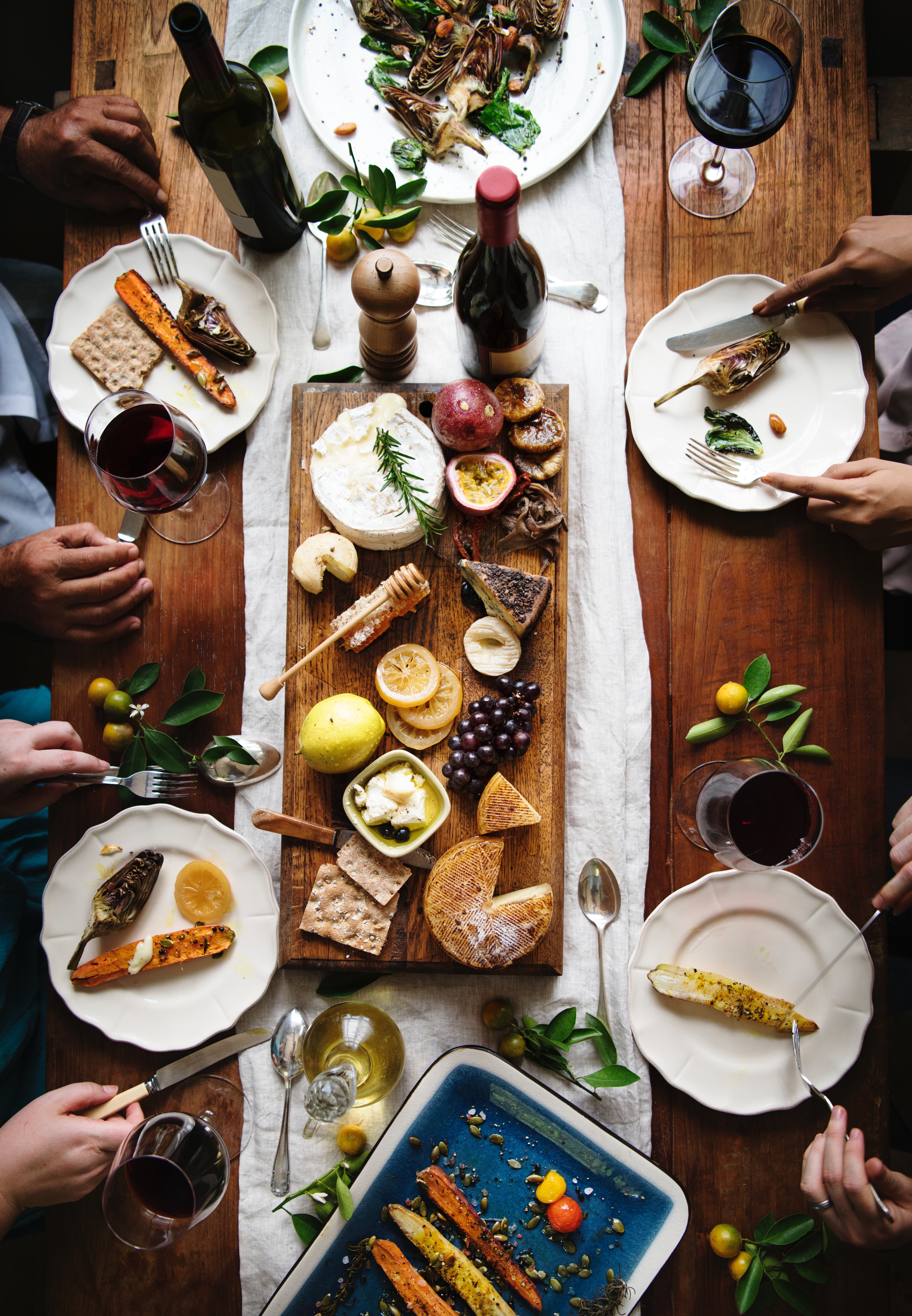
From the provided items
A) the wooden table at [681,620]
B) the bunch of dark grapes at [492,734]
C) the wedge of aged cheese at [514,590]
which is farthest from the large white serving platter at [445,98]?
the bunch of dark grapes at [492,734]

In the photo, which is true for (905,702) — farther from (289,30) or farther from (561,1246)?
(289,30)

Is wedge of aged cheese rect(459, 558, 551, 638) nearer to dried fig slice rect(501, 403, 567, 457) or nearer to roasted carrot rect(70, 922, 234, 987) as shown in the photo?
dried fig slice rect(501, 403, 567, 457)

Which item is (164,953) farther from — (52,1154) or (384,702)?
(384,702)

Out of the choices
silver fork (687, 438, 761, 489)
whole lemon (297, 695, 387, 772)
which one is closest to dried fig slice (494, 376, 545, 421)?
silver fork (687, 438, 761, 489)

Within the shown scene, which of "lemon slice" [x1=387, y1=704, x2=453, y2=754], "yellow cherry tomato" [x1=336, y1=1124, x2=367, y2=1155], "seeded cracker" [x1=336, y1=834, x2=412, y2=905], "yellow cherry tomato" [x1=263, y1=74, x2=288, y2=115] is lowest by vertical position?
"yellow cherry tomato" [x1=336, y1=1124, x2=367, y2=1155]

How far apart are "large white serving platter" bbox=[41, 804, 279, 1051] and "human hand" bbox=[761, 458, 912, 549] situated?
5.24ft

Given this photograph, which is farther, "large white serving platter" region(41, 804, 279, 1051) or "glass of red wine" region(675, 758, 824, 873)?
"large white serving platter" region(41, 804, 279, 1051)

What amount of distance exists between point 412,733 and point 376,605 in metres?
0.32

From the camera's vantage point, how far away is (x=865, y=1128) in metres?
1.79

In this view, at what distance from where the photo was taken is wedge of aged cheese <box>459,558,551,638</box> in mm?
1749

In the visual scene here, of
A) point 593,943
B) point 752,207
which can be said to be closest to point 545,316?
point 752,207

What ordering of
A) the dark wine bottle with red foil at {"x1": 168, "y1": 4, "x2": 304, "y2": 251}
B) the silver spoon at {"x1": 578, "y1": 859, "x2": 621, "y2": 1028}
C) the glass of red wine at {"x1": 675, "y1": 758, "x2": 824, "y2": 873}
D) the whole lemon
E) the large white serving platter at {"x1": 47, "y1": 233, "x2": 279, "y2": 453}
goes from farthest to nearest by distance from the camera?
the large white serving platter at {"x1": 47, "y1": 233, "x2": 279, "y2": 453}
the silver spoon at {"x1": 578, "y1": 859, "x2": 621, "y2": 1028}
the whole lemon
the glass of red wine at {"x1": 675, "y1": 758, "x2": 824, "y2": 873}
the dark wine bottle with red foil at {"x1": 168, "y1": 4, "x2": 304, "y2": 251}

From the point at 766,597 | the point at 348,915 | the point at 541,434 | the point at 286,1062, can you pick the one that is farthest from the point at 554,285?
the point at 286,1062

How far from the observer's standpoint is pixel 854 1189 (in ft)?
5.39
